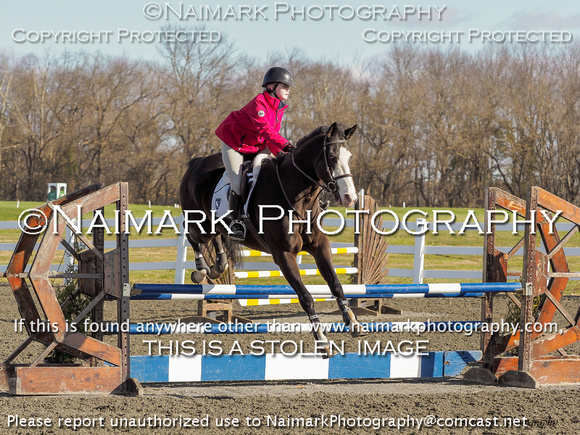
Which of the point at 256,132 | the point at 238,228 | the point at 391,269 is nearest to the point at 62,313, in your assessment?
the point at 238,228

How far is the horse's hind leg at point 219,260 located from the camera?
6422 mm

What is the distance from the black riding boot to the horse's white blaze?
1.12 meters

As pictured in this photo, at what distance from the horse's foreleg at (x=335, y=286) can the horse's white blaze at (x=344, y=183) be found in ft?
2.38

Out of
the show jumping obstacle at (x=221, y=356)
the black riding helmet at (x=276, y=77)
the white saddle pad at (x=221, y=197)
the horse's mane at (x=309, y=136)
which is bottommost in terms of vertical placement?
the show jumping obstacle at (x=221, y=356)

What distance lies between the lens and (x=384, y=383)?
5.51 metres

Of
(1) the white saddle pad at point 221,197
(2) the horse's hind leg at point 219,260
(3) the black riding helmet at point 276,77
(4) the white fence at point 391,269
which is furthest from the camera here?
(4) the white fence at point 391,269

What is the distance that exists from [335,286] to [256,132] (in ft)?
5.07

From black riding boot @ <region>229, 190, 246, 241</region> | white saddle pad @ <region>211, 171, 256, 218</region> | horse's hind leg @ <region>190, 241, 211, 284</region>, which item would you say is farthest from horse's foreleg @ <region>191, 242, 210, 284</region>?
black riding boot @ <region>229, 190, 246, 241</region>

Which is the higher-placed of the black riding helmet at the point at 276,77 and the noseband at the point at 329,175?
the black riding helmet at the point at 276,77

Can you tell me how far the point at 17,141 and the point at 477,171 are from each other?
2607cm

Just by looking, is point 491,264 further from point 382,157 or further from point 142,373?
point 382,157

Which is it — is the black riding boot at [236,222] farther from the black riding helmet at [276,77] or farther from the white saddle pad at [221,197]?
the black riding helmet at [276,77]

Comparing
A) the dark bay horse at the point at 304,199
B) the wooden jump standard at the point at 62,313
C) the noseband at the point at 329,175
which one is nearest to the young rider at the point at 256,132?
the dark bay horse at the point at 304,199

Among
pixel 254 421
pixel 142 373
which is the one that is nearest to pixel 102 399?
pixel 142 373
